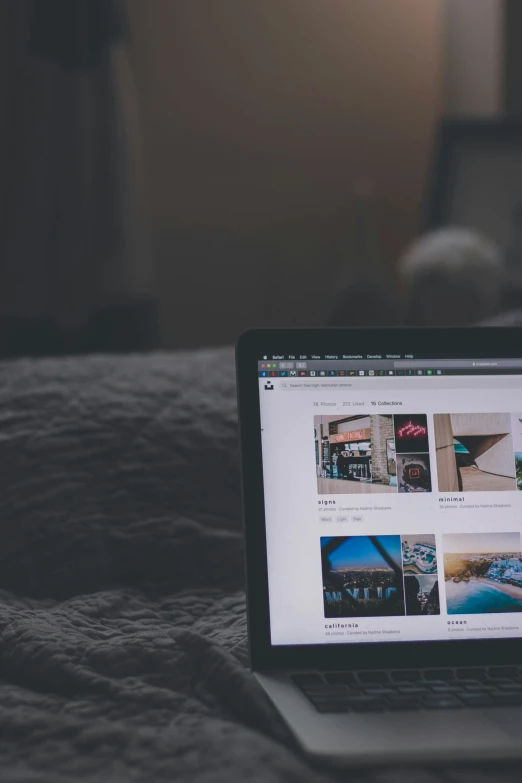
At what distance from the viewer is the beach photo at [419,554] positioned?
1.69ft

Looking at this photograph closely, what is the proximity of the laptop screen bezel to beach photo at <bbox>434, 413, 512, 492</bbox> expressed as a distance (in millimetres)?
52

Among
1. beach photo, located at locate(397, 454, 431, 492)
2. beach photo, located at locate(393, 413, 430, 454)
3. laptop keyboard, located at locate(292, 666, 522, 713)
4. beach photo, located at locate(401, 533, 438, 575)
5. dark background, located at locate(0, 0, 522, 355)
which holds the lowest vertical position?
laptop keyboard, located at locate(292, 666, 522, 713)

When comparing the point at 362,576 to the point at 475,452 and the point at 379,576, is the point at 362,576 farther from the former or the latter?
the point at 475,452

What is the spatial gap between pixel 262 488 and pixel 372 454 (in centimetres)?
9

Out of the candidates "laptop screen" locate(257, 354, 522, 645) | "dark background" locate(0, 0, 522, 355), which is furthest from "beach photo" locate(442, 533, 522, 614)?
"dark background" locate(0, 0, 522, 355)

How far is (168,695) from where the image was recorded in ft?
1.51

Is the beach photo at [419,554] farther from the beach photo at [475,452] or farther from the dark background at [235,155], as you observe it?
the dark background at [235,155]

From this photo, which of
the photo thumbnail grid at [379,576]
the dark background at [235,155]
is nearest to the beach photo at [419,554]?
the photo thumbnail grid at [379,576]

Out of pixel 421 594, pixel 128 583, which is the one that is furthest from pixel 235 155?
pixel 421 594

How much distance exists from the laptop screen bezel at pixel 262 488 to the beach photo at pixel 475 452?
0.05 metres

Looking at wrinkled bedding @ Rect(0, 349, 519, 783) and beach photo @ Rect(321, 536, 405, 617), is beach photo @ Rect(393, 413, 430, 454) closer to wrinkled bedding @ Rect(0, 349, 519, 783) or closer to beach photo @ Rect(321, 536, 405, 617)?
beach photo @ Rect(321, 536, 405, 617)

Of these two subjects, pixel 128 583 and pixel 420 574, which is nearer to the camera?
pixel 420 574

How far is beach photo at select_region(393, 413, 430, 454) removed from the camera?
543 millimetres

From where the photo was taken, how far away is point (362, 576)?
0.51m
